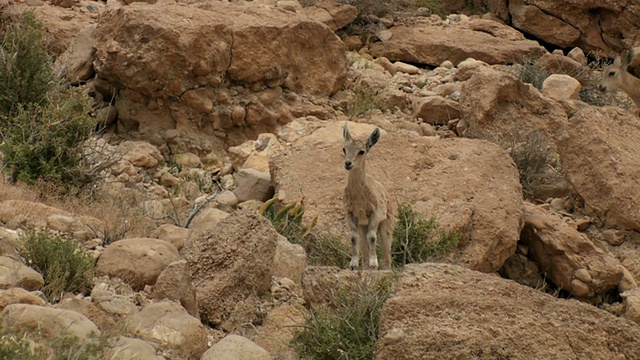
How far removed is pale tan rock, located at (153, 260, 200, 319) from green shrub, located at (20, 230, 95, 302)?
1.86 feet

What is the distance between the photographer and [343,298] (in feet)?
25.2

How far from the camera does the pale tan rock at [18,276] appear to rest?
24.8 feet

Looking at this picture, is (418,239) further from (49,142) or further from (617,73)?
(617,73)

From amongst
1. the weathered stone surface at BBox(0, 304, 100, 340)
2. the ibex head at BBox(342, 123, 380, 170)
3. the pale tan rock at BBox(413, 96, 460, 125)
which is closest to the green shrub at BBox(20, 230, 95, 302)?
the weathered stone surface at BBox(0, 304, 100, 340)

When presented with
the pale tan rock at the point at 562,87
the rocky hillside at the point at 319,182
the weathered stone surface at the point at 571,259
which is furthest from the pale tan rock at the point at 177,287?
the pale tan rock at the point at 562,87

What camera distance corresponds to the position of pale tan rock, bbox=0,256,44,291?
297 inches

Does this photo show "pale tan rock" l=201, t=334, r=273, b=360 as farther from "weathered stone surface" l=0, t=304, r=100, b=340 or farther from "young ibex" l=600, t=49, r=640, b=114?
"young ibex" l=600, t=49, r=640, b=114

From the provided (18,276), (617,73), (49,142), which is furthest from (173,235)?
(617,73)

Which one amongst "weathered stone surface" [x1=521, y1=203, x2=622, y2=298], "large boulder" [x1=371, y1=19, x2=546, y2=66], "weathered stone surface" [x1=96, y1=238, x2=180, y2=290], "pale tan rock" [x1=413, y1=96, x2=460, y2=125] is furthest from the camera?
"large boulder" [x1=371, y1=19, x2=546, y2=66]

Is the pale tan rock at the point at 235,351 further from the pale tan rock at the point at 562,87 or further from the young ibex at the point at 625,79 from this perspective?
the young ibex at the point at 625,79

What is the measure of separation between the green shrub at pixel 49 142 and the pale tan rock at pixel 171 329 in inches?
172

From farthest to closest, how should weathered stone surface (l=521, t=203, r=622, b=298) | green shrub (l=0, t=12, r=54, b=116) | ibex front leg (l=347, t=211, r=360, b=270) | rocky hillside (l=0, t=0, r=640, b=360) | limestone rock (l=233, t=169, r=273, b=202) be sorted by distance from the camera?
1. green shrub (l=0, t=12, r=54, b=116)
2. limestone rock (l=233, t=169, r=273, b=202)
3. weathered stone surface (l=521, t=203, r=622, b=298)
4. ibex front leg (l=347, t=211, r=360, b=270)
5. rocky hillside (l=0, t=0, r=640, b=360)

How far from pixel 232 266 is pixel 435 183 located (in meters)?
3.96

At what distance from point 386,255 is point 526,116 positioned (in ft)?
19.6
